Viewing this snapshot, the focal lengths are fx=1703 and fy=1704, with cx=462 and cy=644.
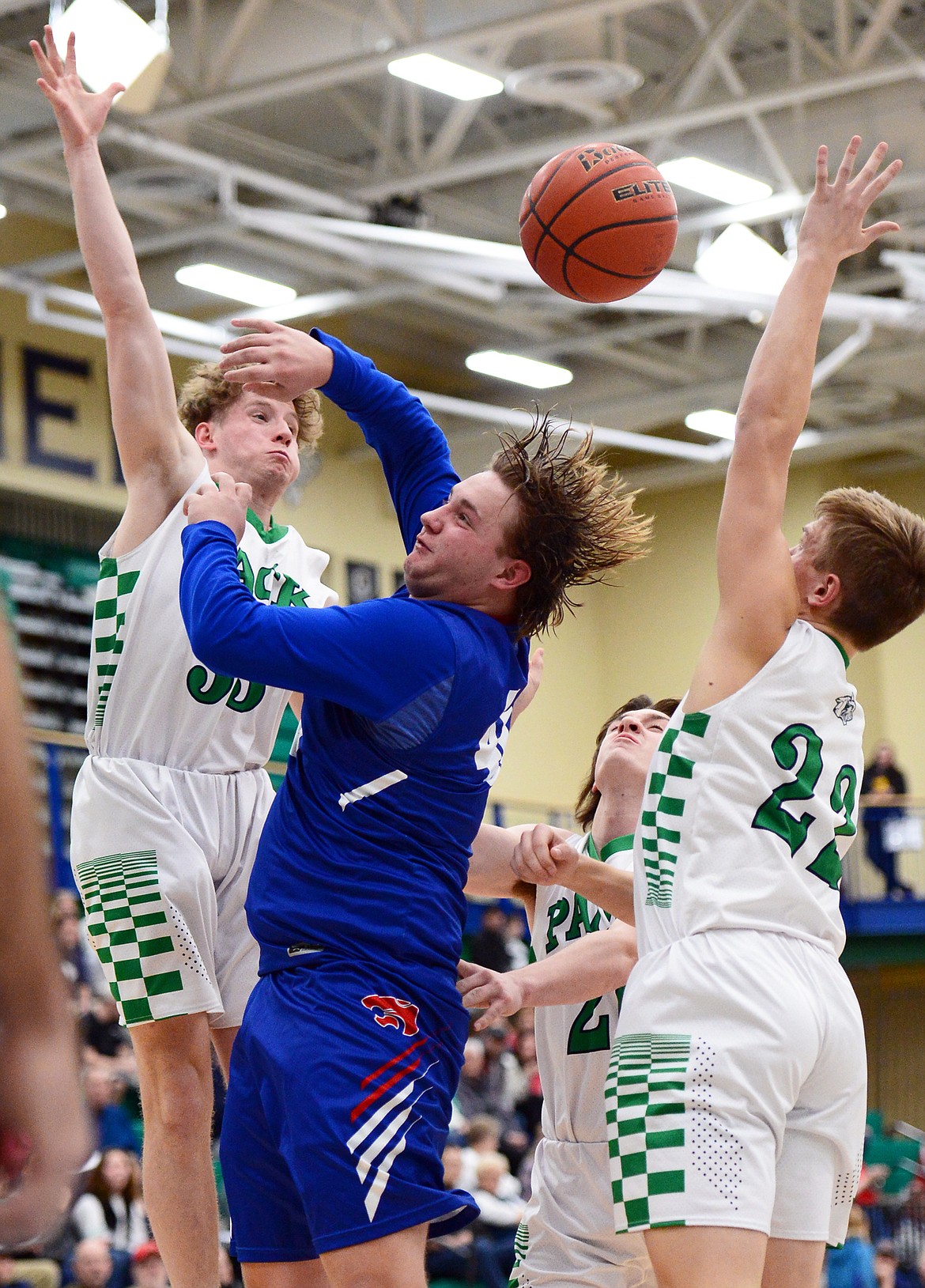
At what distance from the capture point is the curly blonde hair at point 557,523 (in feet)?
12.2

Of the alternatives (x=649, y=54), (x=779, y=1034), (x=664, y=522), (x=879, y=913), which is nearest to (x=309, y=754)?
(x=779, y=1034)

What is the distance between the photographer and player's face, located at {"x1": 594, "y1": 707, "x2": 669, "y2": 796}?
14.9 feet

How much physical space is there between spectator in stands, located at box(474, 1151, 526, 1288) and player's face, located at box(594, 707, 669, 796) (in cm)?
686

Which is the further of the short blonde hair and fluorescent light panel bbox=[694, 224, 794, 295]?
fluorescent light panel bbox=[694, 224, 794, 295]

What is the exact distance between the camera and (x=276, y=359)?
3.89 meters

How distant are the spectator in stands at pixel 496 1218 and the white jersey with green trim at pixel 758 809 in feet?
25.3

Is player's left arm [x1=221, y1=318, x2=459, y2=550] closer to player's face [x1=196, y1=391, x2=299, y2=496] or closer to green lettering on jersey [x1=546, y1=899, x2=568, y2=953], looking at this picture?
player's face [x1=196, y1=391, x2=299, y2=496]

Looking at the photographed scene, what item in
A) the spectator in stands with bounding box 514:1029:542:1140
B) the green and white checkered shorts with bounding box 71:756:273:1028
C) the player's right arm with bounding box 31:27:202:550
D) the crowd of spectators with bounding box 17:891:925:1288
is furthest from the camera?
the spectator in stands with bounding box 514:1029:542:1140

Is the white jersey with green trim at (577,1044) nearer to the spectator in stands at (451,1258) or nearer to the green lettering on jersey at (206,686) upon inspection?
the green lettering on jersey at (206,686)

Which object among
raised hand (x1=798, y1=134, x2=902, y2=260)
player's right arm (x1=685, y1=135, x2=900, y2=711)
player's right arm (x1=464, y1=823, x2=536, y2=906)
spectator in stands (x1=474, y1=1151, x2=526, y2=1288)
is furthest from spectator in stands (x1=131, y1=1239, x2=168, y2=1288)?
raised hand (x1=798, y1=134, x2=902, y2=260)

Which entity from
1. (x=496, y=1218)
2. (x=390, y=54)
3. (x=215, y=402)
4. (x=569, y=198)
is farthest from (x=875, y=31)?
(x=215, y=402)

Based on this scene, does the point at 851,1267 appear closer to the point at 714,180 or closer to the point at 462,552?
the point at 714,180

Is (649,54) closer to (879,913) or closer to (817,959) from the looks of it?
(879,913)

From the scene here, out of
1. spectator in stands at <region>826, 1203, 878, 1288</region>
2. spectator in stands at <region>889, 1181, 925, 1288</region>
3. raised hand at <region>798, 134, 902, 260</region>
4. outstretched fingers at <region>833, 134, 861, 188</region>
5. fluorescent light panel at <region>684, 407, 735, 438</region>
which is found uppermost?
fluorescent light panel at <region>684, 407, 735, 438</region>
